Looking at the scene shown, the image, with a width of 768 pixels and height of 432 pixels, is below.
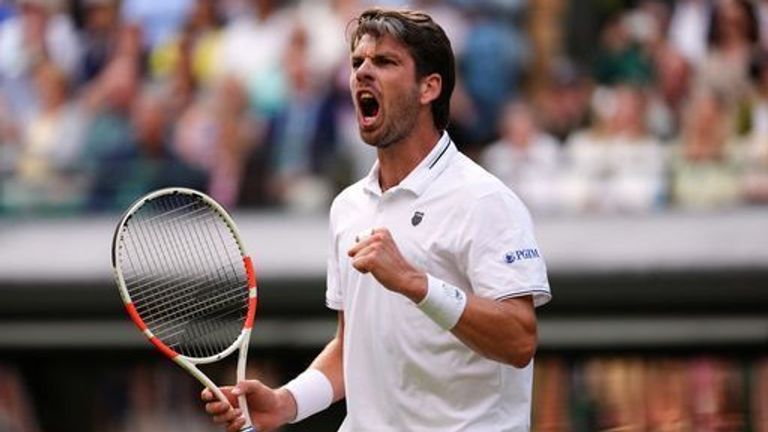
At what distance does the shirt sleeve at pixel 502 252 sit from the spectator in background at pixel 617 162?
16.4 ft

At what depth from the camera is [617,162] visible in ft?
31.5

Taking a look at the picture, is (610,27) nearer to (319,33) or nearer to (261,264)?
(319,33)

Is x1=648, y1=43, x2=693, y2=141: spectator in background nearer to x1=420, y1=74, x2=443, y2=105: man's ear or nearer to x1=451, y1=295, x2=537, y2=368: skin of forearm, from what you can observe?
x1=420, y1=74, x2=443, y2=105: man's ear

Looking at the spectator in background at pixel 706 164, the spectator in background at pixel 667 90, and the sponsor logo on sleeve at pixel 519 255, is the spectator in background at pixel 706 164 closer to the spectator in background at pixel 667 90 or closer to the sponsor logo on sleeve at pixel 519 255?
the spectator in background at pixel 667 90

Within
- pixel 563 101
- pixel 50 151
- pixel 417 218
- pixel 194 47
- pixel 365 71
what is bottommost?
pixel 50 151

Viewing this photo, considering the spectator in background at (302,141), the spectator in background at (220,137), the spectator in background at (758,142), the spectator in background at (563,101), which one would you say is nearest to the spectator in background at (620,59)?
the spectator in background at (563,101)

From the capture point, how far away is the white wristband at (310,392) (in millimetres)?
4859

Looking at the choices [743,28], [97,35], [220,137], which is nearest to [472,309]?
[743,28]

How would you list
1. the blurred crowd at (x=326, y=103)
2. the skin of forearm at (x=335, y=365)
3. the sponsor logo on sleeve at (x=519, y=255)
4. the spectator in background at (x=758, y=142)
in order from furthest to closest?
the blurred crowd at (x=326, y=103)
the spectator in background at (x=758, y=142)
the skin of forearm at (x=335, y=365)
the sponsor logo on sleeve at (x=519, y=255)

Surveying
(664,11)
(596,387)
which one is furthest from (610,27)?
(596,387)

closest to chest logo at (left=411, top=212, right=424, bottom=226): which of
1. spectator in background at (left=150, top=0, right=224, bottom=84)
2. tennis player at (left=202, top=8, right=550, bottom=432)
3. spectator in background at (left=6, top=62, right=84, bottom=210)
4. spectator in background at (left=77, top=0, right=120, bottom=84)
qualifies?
tennis player at (left=202, top=8, right=550, bottom=432)

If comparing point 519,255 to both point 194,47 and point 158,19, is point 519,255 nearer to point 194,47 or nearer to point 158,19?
point 194,47

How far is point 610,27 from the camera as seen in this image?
10.4 meters

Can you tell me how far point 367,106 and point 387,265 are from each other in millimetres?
549
